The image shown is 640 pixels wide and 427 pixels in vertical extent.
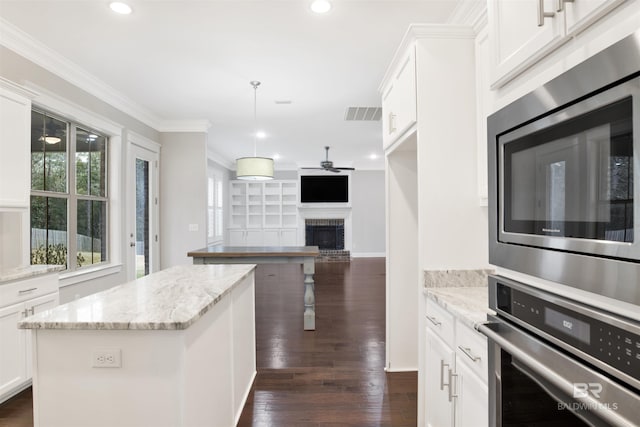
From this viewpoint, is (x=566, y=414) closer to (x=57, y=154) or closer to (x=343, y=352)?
(x=343, y=352)

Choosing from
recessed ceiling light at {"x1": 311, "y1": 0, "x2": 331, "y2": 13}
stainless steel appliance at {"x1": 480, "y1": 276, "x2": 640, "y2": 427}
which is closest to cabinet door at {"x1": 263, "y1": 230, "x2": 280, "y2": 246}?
recessed ceiling light at {"x1": 311, "y1": 0, "x2": 331, "y2": 13}

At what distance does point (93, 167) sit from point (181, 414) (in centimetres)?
384

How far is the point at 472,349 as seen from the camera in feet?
4.58

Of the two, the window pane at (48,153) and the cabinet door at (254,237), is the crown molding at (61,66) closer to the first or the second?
the window pane at (48,153)

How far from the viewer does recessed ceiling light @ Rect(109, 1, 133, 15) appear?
95.6 inches

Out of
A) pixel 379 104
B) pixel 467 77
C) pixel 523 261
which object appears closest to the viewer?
pixel 523 261

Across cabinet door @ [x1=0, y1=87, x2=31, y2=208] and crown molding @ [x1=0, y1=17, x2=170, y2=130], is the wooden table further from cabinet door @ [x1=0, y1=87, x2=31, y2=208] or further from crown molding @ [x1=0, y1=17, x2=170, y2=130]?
crown molding @ [x1=0, y1=17, x2=170, y2=130]

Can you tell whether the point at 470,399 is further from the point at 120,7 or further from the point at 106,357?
the point at 120,7

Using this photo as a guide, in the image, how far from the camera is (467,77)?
2012 mm

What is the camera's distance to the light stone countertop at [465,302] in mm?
1401

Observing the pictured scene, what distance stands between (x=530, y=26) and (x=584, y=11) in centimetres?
22

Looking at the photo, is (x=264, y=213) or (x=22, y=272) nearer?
(x=22, y=272)

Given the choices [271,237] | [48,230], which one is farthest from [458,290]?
[271,237]

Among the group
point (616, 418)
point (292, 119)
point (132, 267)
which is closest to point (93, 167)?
point (132, 267)
